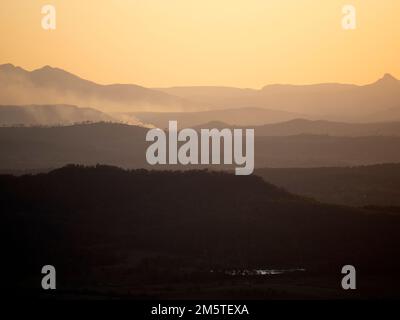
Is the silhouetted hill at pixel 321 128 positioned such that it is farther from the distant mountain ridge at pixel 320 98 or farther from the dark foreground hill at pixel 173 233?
the dark foreground hill at pixel 173 233

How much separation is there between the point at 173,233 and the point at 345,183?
14.4m

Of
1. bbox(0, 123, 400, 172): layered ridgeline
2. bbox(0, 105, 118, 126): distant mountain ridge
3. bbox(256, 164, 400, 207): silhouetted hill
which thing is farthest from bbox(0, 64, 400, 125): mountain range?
bbox(256, 164, 400, 207): silhouetted hill

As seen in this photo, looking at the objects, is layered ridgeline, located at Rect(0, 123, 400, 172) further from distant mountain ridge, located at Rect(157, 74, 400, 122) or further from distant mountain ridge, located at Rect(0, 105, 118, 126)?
distant mountain ridge, located at Rect(157, 74, 400, 122)

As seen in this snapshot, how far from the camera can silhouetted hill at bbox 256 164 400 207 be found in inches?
1604

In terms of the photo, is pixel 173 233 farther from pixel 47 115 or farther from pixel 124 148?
pixel 47 115

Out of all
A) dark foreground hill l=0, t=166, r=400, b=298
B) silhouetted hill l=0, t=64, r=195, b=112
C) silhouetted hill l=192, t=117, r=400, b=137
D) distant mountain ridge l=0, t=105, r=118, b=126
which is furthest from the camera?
silhouetted hill l=192, t=117, r=400, b=137

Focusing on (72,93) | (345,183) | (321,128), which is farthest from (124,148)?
(345,183)

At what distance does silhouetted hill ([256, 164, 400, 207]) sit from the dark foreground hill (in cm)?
576

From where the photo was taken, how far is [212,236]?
31672 millimetres

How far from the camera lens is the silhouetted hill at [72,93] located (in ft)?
179
